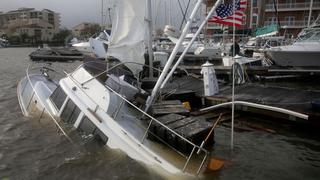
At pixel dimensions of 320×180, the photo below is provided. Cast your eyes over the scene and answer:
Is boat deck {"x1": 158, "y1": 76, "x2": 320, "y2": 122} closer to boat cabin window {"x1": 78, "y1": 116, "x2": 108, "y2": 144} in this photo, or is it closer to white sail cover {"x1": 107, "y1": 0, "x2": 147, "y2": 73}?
white sail cover {"x1": 107, "y1": 0, "x2": 147, "y2": 73}

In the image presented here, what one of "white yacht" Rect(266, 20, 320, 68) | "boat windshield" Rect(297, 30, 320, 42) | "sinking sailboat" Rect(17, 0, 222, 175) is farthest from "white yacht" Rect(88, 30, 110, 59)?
"sinking sailboat" Rect(17, 0, 222, 175)

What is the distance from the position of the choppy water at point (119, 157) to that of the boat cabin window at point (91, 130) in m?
0.33

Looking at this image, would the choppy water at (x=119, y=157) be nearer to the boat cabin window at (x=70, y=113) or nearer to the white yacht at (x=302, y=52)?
the boat cabin window at (x=70, y=113)

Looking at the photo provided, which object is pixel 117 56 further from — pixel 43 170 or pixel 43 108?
pixel 43 170

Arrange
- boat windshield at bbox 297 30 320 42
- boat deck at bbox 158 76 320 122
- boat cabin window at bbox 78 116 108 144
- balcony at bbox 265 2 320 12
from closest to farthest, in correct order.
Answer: boat cabin window at bbox 78 116 108 144, boat deck at bbox 158 76 320 122, boat windshield at bbox 297 30 320 42, balcony at bbox 265 2 320 12

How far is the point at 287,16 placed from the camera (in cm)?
8094

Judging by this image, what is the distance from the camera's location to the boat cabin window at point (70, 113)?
1155 cm

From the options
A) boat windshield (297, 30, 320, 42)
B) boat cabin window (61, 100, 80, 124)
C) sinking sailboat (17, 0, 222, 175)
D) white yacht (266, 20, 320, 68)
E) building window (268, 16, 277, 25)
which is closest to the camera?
sinking sailboat (17, 0, 222, 175)

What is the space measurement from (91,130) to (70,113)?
4.92ft

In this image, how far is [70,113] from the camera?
38.8 feet

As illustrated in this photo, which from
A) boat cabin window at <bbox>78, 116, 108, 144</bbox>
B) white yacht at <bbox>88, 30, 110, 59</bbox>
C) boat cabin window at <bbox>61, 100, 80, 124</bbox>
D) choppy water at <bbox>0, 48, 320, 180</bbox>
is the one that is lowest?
choppy water at <bbox>0, 48, 320, 180</bbox>

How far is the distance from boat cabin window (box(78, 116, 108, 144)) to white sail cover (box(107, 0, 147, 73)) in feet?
13.6

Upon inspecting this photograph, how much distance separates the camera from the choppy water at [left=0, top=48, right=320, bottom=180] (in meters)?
9.95

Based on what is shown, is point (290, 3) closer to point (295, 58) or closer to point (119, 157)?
point (295, 58)
